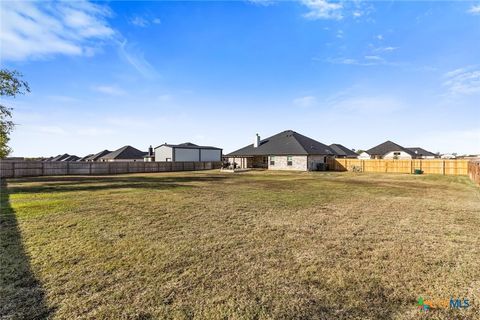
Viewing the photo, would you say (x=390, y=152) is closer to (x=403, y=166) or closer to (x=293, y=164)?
(x=403, y=166)

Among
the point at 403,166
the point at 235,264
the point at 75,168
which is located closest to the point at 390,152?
the point at 403,166

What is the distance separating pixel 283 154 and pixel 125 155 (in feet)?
132

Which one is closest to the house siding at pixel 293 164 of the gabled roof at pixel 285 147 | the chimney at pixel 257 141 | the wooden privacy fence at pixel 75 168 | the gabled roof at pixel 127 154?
the gabled roof at pixel 285 147

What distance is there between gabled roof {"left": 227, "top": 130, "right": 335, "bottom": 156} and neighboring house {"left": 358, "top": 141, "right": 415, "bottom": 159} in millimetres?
23551

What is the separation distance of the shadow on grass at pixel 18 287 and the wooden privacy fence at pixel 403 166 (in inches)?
1446

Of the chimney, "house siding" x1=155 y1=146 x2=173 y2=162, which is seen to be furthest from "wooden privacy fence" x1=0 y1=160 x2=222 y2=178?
the chimney

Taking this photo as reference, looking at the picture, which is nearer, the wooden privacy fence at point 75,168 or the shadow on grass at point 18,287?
the shadow on grass at point 18,287

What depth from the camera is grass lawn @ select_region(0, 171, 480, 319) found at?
3.27 metres

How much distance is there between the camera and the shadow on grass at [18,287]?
314 cm

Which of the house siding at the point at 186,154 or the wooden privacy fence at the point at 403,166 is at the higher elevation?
the house siding at the point at 186,154

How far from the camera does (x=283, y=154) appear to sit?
3691 centimetres

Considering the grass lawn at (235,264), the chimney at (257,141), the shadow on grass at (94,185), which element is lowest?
the grass lawn at (235,264)

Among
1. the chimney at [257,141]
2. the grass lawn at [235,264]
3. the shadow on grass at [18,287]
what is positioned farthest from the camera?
the chimney at [257,141]

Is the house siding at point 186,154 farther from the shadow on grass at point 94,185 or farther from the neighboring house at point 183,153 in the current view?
the shadow on grass at point 94,185
